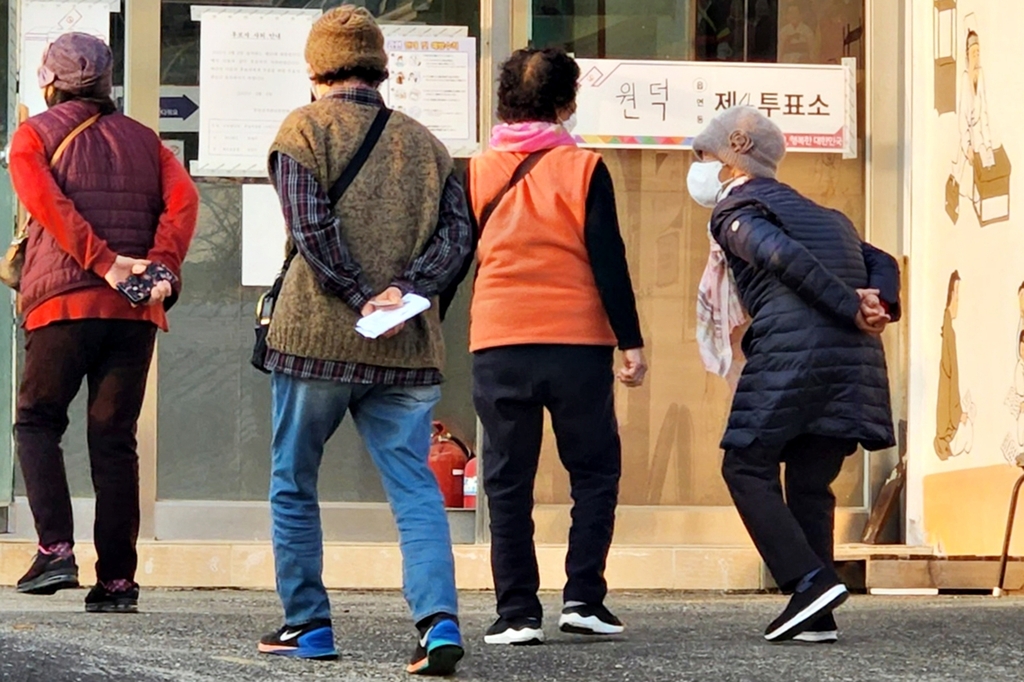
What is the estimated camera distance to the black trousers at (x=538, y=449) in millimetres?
5398

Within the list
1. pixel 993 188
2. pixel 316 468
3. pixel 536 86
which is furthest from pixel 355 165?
pixel 993 188

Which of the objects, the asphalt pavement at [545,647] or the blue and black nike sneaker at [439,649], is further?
the asphalt pavement at [545,647]

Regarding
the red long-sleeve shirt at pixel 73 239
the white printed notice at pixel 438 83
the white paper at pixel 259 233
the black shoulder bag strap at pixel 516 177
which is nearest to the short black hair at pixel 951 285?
the white printed notice at pixel 438 83

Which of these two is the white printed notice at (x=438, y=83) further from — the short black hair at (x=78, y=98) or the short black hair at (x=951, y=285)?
the short black hair at (x=78, y=98)

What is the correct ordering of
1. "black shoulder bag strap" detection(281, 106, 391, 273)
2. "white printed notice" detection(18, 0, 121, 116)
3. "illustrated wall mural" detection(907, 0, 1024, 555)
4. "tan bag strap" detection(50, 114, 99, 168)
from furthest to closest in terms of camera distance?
"white printed notice" detection(18, 0, 121, 116), "illustrated wall mural" detection(907, 0, 1024, 555), "tan bag strap" detection(50, 114, 99, 168), "black shoulder bag strap" detection(281, 106, 391, 273)

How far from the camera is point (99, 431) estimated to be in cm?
603

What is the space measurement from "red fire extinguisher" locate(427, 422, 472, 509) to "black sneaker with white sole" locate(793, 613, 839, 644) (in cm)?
290

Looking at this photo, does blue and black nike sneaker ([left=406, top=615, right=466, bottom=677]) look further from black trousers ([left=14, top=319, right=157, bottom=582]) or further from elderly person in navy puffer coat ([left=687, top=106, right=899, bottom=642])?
black trousers ([left=14, top=319, right=157, bottom=582])

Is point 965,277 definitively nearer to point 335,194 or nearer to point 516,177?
point 516,177

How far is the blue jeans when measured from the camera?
4.75 metres

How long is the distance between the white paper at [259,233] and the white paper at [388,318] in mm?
3512

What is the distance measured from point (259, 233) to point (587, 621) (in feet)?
10.3

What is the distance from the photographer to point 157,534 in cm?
805

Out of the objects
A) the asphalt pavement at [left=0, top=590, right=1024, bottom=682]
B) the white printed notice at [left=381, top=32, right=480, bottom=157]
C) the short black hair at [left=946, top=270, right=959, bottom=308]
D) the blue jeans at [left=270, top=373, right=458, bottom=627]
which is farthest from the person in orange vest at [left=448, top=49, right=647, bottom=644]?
the short black hair at [left=946, top=270, right=959, bottom=308]
